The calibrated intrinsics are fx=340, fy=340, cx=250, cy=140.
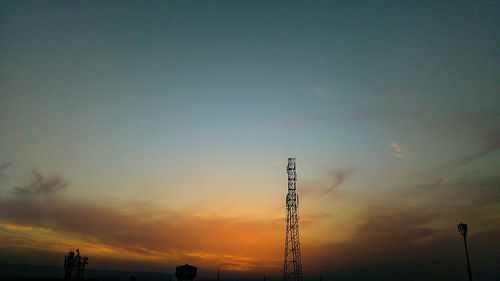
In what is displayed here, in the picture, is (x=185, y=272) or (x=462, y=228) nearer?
(x=462, y=228)

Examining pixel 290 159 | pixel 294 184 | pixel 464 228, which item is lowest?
pixel 464 228

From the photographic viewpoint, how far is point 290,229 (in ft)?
204

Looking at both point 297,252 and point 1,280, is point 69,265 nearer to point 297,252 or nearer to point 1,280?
point 1,280

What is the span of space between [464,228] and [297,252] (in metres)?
26.9

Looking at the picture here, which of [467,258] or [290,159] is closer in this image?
[467,258]

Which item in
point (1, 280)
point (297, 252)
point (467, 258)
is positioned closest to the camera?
point (467, 258)

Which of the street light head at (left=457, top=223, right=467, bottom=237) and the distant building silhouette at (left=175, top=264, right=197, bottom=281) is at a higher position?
the street light head at (left=457, top=223, right=467, bottom=237)

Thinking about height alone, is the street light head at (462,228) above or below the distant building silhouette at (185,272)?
above

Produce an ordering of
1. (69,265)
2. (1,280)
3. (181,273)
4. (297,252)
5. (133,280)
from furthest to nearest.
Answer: (69,265), (181,273), (1,280), (297,252), (133,280)

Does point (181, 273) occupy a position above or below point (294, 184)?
below

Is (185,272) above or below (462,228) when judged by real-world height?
below

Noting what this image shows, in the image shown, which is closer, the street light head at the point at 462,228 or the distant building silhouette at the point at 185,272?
the street light head at the point at 462,228

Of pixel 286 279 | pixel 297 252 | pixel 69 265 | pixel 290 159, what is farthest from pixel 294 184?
pixel 69 265

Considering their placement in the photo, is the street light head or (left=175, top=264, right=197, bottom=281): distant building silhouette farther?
(left=175, top=264, right=197, bottom=281): distant building silhouette
